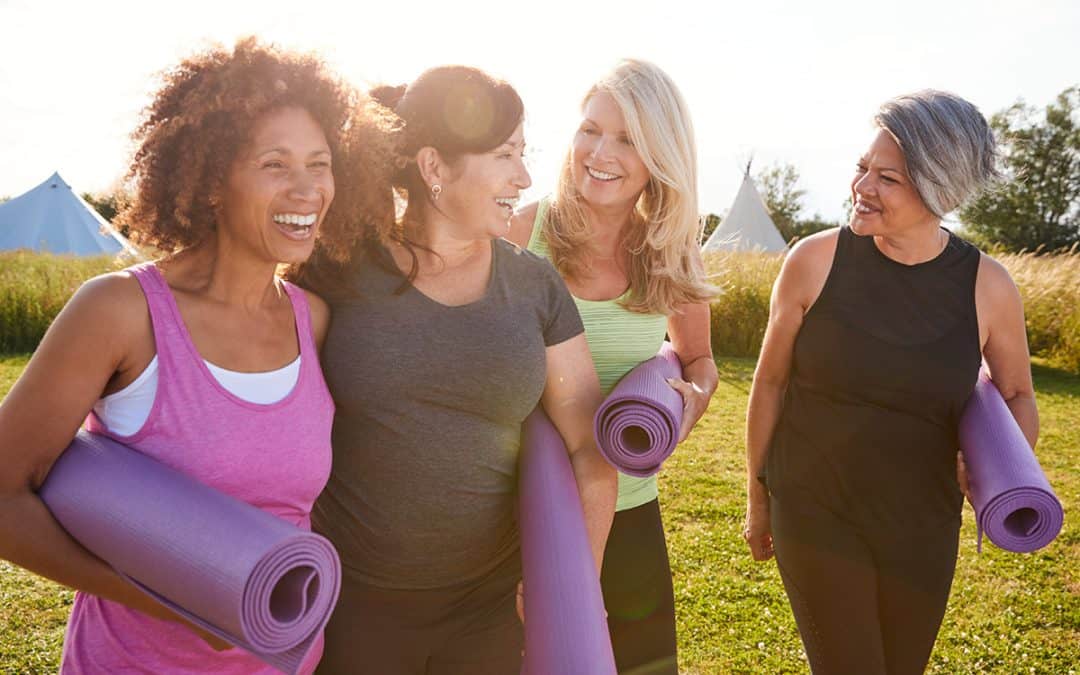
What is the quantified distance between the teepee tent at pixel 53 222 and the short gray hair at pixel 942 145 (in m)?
21.6

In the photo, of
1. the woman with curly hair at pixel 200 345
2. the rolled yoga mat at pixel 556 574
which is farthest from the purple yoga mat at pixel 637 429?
the woman with curly hair at pixel 200 345

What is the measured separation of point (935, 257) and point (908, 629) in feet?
3.72

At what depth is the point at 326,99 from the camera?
1809 millimetres

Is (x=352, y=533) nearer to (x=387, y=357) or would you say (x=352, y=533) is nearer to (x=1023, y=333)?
(x=387, y=357)

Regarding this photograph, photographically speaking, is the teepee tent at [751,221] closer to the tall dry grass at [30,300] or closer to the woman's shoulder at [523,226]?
the tall dry grass at [30,300]

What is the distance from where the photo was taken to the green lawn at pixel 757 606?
4031mm

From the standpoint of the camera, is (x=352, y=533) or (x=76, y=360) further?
(x=352, y=533)

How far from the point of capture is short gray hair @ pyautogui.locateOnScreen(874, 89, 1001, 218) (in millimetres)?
2363

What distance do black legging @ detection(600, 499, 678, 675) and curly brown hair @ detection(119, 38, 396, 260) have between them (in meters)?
1.48

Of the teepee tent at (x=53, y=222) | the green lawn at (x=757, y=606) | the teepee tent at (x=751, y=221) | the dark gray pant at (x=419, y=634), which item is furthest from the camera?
the teepee tent at (x=751, y=221)

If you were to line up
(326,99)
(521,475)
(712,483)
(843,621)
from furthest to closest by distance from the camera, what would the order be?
(712,483) < (843,621) < (521,475) < (326,99)

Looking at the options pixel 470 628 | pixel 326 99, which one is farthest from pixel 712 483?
pixel 326 99

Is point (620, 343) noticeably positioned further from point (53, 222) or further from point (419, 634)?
point (53, 222)

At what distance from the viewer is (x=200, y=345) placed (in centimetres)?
160
